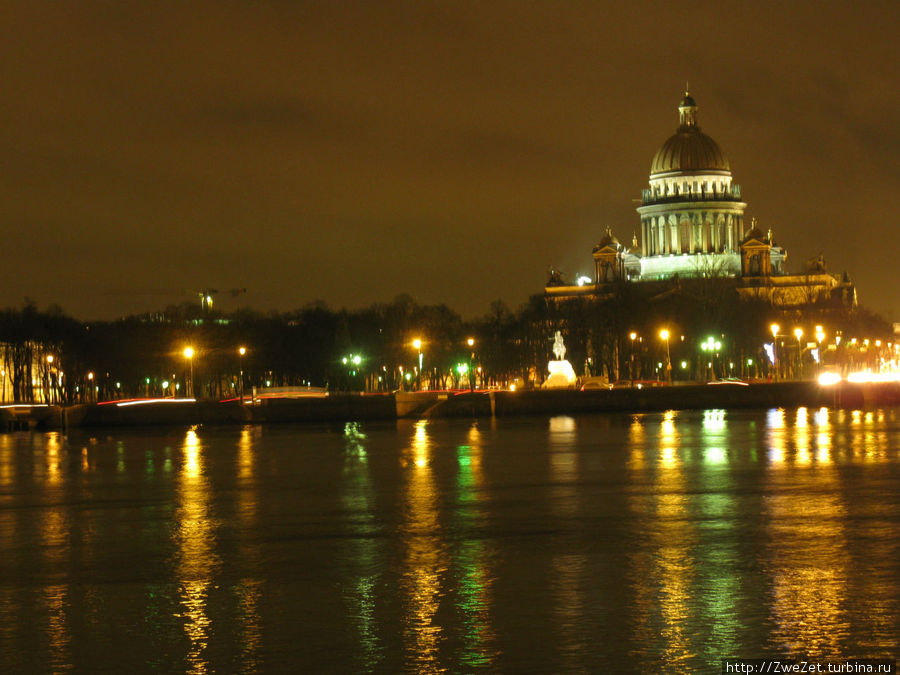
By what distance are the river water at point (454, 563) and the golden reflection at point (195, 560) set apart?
0.06 m

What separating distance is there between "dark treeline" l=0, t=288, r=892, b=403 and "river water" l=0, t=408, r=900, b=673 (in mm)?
82724

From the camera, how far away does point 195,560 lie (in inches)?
980

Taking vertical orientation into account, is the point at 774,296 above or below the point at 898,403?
above

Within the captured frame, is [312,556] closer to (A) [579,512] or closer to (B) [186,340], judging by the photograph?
(A) [579,512]

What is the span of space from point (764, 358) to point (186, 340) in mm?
52300

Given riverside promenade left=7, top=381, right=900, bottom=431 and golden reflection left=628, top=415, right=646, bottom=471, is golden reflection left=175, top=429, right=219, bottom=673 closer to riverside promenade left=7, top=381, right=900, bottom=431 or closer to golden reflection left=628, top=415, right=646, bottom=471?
golden reflection left=628, top=415, right=646, bottom=471

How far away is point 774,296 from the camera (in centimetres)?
18725

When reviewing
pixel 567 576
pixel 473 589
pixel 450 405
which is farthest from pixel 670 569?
pixel 450 405

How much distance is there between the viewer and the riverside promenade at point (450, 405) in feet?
261

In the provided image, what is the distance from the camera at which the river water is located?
18234 millimetres

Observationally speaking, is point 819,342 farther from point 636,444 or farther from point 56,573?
point 56,573

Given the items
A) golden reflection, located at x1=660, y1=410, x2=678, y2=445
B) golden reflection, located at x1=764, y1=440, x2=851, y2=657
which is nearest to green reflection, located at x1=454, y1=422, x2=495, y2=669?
golden reflection, located at x1=764, y1=440, x2=851, y2=657

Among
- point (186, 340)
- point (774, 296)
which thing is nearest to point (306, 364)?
point (186, 340)

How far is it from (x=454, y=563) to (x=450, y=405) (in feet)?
194
